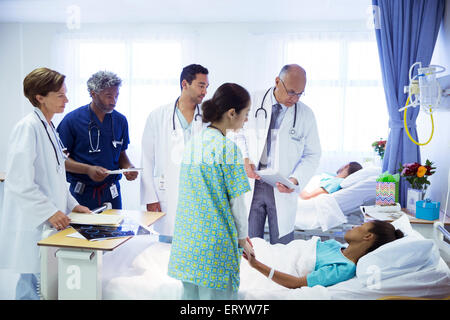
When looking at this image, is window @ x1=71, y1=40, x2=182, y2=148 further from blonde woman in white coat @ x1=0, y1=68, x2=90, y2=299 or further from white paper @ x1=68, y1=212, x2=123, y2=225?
white paper @ x1=68, y1=212, x2=123, y2=225

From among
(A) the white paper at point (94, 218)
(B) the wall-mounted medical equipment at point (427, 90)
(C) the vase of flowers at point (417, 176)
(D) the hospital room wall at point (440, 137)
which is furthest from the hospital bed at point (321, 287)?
(B) the wall-mounted medical equipment at point (427, 90)

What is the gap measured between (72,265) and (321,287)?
869mm

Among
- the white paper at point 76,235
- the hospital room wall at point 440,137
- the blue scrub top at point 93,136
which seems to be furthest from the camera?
the hospital room wall at point 440,137

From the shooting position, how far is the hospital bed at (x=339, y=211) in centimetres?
143

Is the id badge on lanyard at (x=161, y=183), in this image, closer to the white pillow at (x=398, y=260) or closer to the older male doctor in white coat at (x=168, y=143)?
Answer: the older male doctor in white coat at (x=168, y=143)

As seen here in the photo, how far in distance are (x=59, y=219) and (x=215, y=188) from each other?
61 centimetres

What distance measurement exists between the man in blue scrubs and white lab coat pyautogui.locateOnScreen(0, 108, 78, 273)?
67 millimetres

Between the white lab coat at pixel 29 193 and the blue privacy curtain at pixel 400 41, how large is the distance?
4.15ft

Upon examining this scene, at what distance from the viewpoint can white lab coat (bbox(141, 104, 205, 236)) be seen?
1.34m

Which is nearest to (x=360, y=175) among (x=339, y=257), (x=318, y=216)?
(x=318, y=216)

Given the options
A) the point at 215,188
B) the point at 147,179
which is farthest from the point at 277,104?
the point at 147,179

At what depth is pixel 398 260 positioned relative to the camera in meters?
1.30

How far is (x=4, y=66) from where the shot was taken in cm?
141
